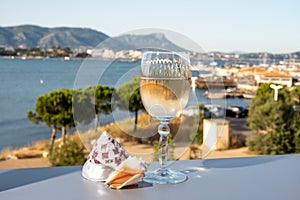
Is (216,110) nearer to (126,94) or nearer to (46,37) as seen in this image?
(126,94)

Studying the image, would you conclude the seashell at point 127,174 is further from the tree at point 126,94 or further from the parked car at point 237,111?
the parked car at point 237,111

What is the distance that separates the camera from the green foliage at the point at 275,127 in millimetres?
6477

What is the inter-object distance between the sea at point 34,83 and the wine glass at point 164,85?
5.0 inches

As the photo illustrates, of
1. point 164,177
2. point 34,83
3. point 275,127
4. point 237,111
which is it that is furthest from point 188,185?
point 34,83

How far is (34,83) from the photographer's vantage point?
15680mm

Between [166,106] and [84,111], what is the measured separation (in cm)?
24

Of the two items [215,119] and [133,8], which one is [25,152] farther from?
[215,119]

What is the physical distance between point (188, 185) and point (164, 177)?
52mm

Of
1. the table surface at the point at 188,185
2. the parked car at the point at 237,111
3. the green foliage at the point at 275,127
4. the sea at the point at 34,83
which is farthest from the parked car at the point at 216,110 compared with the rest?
the parked car at the point at 237,111

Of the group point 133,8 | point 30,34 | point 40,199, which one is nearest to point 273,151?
point 133,8

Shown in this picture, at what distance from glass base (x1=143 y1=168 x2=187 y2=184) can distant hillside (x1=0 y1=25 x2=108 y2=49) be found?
34.1 feet

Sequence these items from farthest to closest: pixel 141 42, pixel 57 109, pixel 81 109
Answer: pixel 57 109
pixel 141 42
pixel 81 109

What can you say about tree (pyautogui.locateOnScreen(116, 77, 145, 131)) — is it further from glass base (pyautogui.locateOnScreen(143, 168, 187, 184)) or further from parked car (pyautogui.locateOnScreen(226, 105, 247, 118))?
parked car (pyautogui.locateOnScreen(226, 105, 247, 118))

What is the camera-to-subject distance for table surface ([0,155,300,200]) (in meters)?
0.54
